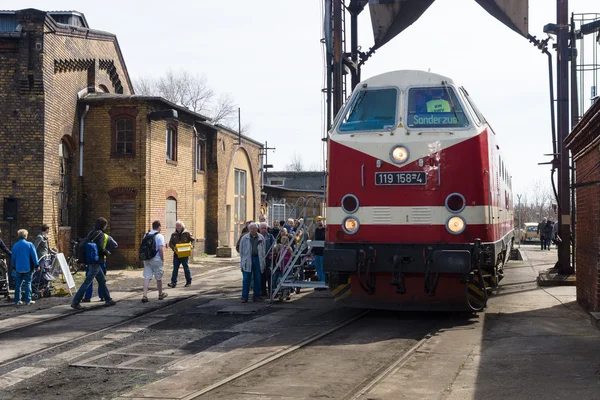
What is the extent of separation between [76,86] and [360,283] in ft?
52.4

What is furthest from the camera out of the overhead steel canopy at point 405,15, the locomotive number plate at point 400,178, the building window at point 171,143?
the building window at point 171,143

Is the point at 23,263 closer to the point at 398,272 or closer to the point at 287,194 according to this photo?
the point at 398,272

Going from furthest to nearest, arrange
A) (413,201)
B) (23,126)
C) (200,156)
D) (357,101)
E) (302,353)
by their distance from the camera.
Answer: (200,156)
(23,126)
(357,101)
(413,201)
(302,353)

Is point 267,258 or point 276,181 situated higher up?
point 276,181

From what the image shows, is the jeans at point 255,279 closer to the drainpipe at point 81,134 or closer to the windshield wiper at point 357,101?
the windshield wiper at point 357,101

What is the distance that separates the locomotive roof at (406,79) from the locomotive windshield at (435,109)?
13 cm

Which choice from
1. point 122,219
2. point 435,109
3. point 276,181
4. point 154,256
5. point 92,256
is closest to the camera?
point 435,109

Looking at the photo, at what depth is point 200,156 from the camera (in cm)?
3042

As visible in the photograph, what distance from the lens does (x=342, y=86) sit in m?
15.6

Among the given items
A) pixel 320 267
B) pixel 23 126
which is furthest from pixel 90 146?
pixel 320 267

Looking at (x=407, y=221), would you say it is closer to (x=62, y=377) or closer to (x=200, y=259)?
(x=62, y=377)

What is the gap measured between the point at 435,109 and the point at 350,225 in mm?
2228

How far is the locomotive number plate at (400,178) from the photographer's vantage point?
412 inches

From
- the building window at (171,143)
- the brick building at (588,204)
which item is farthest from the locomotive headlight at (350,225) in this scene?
the building window at (171,143)
